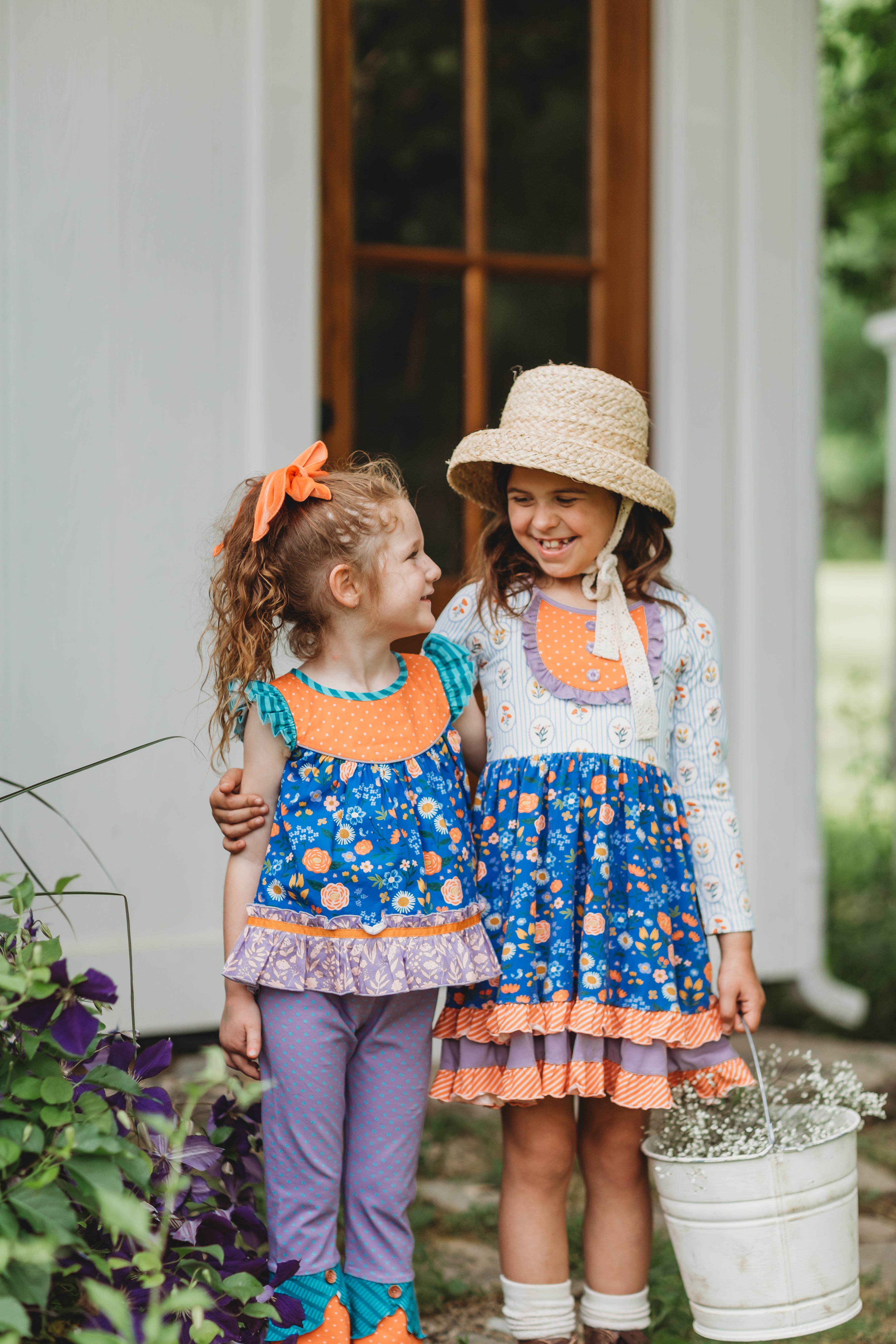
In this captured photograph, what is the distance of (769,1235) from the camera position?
167 centimetres

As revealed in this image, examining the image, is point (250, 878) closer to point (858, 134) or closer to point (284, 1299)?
point (284, 1299)

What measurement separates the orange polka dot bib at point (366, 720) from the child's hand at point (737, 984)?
1.72 ft

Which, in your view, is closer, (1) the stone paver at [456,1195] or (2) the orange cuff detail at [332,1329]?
(2) the orange cuff detail at [332,1329]

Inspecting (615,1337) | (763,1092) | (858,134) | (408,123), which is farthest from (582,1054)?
(858,134)

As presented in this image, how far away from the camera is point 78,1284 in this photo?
141 centimetres

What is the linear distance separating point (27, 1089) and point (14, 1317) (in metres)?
0.26

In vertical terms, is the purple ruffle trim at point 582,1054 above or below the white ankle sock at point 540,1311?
above

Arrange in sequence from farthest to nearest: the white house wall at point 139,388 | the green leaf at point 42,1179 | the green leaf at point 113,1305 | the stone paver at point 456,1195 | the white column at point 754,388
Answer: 1. the white column at point 754,388
2. the white house wall at point 139,388
3. the stone paver at point 456,1195
4. the green leaf at point 42,1179
5. the green leaf at point 113,1305

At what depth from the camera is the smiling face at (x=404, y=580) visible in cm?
177

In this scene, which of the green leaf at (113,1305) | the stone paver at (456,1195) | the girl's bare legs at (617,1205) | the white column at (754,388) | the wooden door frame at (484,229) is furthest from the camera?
the white column at (754,388)

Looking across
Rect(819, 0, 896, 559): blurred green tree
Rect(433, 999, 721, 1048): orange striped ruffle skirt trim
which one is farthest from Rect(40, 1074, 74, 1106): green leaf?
Rect(819, 0, 896, 559): blurred green tree

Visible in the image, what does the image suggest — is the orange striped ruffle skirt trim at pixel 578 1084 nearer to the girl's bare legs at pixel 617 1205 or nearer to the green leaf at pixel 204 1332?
the girl's bare legs at pixel 617 1205

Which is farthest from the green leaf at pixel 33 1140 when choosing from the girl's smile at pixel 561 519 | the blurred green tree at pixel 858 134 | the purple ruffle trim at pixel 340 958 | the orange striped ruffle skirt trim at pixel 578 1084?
the blurred green tree at pixel 858 134

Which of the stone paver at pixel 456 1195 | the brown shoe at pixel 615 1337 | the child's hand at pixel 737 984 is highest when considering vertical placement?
the child's hand at pixel 737 984
